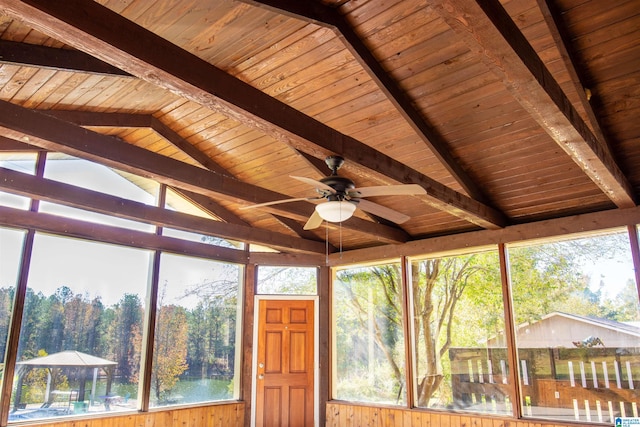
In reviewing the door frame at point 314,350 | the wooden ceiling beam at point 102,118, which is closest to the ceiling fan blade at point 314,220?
the wooden ceiling beam at point 102,118

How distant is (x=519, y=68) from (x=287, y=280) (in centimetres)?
535

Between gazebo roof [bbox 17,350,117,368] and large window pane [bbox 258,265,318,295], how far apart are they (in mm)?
2320

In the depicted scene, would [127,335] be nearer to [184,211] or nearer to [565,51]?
[184,211]

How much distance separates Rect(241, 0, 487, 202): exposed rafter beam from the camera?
3.40 m

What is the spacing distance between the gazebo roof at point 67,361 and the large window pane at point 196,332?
69 cm

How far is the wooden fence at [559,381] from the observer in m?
4.70

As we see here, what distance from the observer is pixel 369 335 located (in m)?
6.74

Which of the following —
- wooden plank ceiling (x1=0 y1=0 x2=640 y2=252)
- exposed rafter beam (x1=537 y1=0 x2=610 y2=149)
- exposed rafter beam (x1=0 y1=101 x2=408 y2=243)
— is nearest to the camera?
wooden plank ceiling (x1=0 y1=0 x2=640 y2=252)

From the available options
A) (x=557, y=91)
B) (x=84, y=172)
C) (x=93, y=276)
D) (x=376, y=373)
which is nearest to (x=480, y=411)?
(x=376, y=373)

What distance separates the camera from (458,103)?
171 inches

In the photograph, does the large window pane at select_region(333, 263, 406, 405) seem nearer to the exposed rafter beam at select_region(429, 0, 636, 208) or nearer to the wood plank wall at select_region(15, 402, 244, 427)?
the wood plank wall at select_region(15, 402, 244, 427)

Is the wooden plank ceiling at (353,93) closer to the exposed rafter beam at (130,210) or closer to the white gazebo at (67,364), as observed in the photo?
the exposed rafter beam at (130,210)

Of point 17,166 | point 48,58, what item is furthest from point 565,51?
point 17,166

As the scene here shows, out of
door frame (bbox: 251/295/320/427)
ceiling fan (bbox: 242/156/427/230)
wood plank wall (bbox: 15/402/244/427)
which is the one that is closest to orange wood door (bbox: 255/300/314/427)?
door frame (bbox: 251/295/320/427)
